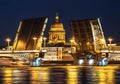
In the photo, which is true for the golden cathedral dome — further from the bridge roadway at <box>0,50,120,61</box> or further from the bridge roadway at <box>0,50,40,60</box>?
the bridge roadway at <box>0,50,40,60</box>

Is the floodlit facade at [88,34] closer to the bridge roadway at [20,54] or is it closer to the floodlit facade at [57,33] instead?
the bridge roadway at [20,54]

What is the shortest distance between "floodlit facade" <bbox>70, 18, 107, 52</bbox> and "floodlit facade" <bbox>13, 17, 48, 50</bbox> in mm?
4413

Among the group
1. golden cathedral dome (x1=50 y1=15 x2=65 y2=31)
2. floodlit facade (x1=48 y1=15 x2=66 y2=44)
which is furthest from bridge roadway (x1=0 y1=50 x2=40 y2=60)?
golden cathedral dome (x1=50 y1=15 x2=65 y2=31)

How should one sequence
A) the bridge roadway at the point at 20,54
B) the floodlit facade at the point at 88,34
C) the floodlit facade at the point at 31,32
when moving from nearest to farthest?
the floodlit facade at the point at 88,34 < the floodlit facade at the point at 31,32 < the bridge roadway at the point at 20,54

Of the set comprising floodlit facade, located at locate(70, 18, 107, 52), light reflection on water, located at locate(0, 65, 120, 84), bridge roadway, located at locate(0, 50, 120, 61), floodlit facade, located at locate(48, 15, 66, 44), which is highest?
→ floodlit facade, located at locate(48, 15, 66, 44)

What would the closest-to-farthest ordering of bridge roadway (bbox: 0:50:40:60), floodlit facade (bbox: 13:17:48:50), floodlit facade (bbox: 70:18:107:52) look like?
1. floodlit facade (bbox: 70:18:107:52)
2. floodlit facade (bbox: 13:17:48:50)
3. bridge roadway (bbox: 0:50:40:60)

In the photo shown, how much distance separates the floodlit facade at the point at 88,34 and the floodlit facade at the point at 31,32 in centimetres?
441

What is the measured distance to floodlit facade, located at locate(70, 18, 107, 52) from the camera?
91.3m

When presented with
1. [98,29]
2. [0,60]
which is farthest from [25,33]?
[0,60]

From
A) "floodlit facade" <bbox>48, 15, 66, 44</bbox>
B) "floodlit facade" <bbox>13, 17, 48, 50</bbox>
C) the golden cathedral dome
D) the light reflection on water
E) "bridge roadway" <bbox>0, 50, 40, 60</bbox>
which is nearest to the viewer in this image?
the light reflection on water

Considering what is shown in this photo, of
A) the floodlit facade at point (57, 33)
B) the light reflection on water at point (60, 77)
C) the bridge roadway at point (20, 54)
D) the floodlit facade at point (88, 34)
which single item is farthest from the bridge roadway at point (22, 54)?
the light reflection on water at point (60, 77)

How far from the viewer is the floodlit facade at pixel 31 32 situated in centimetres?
9231

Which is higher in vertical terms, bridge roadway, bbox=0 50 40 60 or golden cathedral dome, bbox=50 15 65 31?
golden cathedral dome, bbox=50 15 65 31

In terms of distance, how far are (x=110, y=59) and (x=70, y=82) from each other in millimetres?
68061
